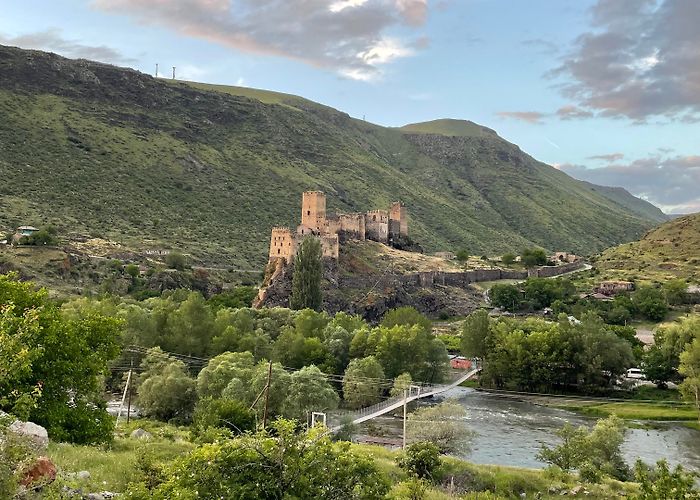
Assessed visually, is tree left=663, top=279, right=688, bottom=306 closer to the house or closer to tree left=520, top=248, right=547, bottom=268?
the house

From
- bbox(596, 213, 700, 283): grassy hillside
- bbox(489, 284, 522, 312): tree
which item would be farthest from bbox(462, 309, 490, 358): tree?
bbox(596, 213, 700, 283): grassy hillside

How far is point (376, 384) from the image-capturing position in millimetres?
53156

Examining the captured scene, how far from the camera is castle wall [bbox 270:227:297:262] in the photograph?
9666cm

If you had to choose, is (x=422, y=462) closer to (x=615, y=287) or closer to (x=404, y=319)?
(x=404, y=319)

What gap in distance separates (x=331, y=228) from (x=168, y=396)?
7347 centimetres

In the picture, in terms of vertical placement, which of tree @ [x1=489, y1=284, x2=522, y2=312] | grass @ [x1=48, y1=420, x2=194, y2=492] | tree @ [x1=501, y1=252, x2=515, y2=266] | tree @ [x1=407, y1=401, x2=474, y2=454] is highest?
tree @ [x1=501, y1=252, x2=515, y2=266]

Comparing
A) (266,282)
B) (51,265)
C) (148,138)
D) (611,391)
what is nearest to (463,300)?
(266,282)

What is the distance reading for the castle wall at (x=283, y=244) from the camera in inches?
3806

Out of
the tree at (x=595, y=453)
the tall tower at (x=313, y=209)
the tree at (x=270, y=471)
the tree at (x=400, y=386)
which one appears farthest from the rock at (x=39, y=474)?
the tall tower at (x=313, y=209)

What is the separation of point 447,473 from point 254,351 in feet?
111

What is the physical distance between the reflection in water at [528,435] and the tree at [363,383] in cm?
222

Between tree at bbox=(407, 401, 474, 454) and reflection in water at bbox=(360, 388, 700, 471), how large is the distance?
3.85ft

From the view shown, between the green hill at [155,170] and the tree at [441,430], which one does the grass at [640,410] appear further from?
the green hill at [155,170]

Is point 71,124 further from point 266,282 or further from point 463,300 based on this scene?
point 463,300
